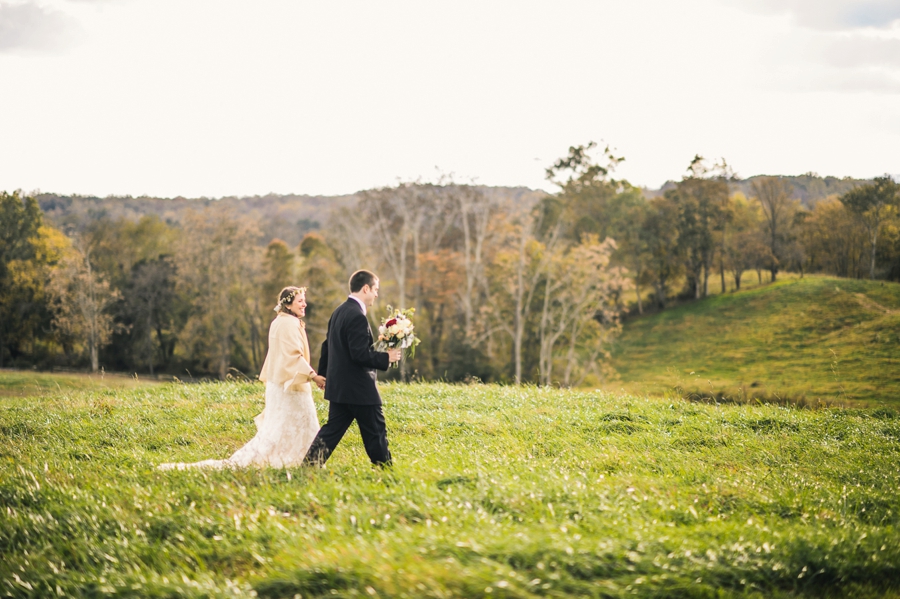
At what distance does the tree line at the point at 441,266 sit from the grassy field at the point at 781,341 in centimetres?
411

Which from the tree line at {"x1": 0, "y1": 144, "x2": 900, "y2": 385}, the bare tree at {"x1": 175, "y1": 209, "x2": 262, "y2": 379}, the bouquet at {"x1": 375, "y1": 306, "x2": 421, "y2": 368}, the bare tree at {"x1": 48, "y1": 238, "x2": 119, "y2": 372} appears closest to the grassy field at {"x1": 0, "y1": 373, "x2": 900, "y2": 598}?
the bouquet at {"x1": 375, "y1": 306, "x2": 421, "y2": 368}

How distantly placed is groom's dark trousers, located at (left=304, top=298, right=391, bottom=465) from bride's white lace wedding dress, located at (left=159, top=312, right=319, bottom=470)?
0.69 metres

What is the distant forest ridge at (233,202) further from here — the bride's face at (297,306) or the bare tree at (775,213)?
the bride's face at (297,306)

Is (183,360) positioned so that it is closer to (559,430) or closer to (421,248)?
(421,248)

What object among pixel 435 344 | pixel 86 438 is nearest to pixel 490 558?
pixel 86 438

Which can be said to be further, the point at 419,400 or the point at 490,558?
the point at 419,400

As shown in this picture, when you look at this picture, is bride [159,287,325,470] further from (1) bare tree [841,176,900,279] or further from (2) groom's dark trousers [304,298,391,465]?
(1) bare tree [841,176,900,279]

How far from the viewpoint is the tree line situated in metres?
49.5

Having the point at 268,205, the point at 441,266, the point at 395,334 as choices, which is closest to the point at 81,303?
the point at 441,266

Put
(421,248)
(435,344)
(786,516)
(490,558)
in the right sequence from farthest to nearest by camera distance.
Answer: (421,248) → (435,344) → (786,516) → (490,558)

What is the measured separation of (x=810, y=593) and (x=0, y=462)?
9506mm

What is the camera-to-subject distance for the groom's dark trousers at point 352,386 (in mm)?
7531

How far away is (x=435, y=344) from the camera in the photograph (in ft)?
183

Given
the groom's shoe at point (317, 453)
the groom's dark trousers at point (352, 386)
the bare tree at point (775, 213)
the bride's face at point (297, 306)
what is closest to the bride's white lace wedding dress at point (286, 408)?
the bride's face at point (297, 306)
